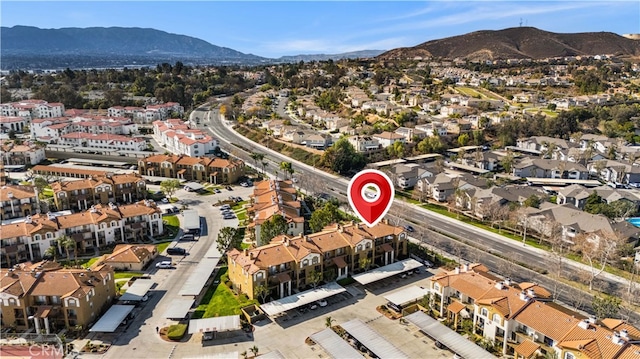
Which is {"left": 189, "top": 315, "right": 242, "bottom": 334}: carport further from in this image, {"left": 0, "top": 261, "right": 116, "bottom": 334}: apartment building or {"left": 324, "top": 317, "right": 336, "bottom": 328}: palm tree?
{"left": 0, "top": 261, "right": 116, "bottom": 334}: apartment building

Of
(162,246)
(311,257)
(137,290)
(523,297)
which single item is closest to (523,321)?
(523,297)

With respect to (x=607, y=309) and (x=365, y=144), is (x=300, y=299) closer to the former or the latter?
(x=607, y=309)

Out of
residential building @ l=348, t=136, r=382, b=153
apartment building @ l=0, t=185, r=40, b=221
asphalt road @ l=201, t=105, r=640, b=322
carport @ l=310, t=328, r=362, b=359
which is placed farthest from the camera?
residential building @ l=348, t=136, r=382, b=153

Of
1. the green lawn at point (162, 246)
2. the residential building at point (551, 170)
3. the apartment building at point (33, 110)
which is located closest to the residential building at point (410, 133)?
the residential building at point (551, 170)

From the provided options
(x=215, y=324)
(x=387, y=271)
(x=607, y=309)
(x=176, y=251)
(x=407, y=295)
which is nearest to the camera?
(x=215, y=324)

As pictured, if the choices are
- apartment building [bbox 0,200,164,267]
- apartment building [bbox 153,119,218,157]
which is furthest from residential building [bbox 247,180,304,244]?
apartment building [bbox 153,119,218,157]

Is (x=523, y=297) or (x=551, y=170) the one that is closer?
(x=523, y=297)

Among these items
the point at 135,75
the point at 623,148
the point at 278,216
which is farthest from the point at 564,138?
the point at 135,75
